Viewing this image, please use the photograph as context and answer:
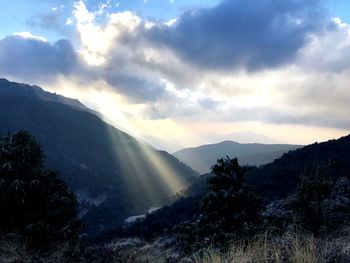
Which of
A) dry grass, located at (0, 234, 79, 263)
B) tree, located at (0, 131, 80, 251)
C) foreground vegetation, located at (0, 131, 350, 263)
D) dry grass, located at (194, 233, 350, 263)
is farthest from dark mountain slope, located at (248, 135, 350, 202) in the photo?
dry grass, located at (194, 233, 350, 263)

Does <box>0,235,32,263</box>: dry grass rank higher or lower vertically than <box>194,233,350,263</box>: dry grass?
lower

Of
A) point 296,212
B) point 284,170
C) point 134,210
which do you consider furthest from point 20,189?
point 134,210

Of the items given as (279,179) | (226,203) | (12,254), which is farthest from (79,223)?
(279,179)

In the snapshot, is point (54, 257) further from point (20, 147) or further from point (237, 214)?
point (237, 214)

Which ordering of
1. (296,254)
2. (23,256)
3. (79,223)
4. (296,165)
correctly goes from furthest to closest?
(296,165) < (79,223) < (23,256) < (296,254)

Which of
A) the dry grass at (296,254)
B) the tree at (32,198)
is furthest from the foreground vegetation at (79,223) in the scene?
the dry grass at (296,254)

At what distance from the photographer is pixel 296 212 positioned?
13211 mm

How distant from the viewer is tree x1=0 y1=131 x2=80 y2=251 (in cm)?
1160

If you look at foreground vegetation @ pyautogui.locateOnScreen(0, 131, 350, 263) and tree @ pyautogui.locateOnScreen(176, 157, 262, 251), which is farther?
tree @ pyautogui.locateOnScreen(176, 157, 262, 251)

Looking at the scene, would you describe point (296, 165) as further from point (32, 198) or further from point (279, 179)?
point (32, 198)

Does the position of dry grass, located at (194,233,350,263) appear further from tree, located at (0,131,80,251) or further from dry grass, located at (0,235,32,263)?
tree, located at (0,131,80,251)

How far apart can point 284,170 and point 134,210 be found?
112394mm

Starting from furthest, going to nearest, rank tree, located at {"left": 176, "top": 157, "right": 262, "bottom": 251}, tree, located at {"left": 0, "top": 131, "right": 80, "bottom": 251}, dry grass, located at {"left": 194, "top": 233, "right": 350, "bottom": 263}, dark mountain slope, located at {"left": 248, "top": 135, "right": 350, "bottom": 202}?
dark mountain slope, located at {"left": 248, "top": 135, "right": 350, "bottom": 202} → tree, located at {"left": 176, "top": 157, "right": 262, "bottom": 251} → tree, located at {"left": 0, "top": 131, "right": 80, "bottom": 251} → dry grass, located at {"left": 194, "top": 233, "right": 350, "bottom": 263}

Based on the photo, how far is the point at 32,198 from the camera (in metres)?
12.4
